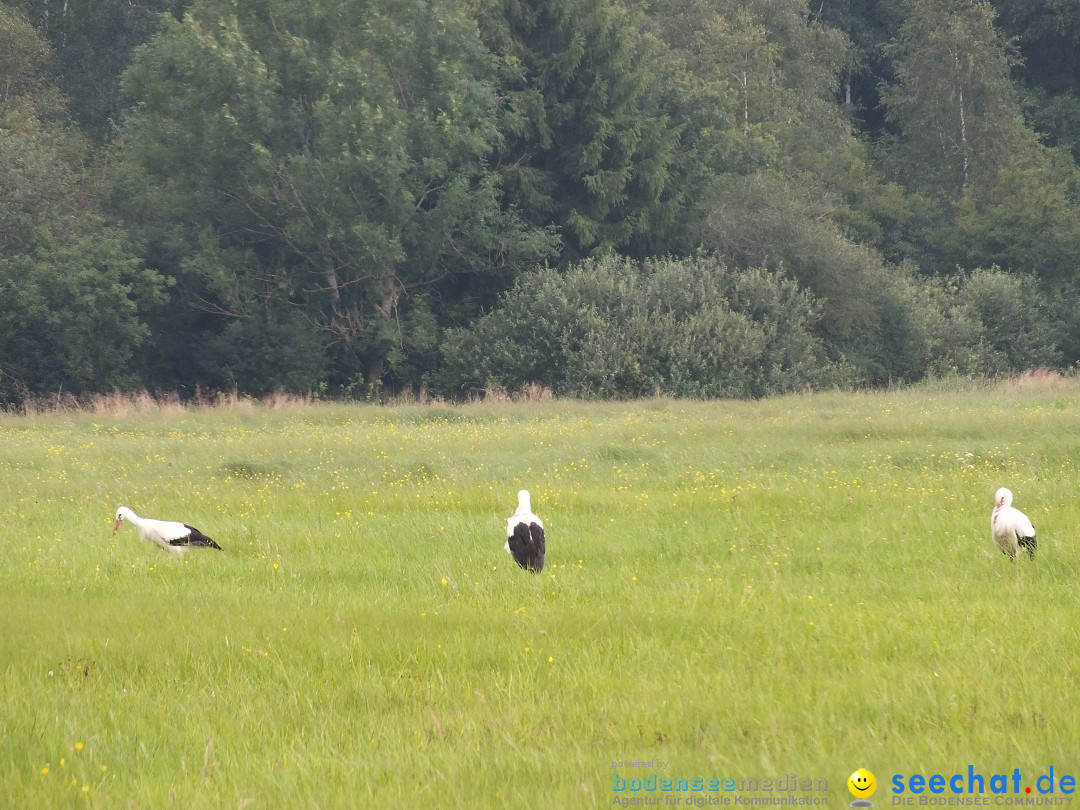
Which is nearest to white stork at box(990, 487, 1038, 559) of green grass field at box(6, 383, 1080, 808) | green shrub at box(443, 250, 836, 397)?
green grass field at box(6, 383, 1080, 808)

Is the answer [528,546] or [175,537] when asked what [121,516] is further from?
[528,546]

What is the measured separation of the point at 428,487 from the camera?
56.0ft

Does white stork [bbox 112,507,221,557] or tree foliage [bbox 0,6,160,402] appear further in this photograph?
tree foliage [bbox 0,6,160,402]

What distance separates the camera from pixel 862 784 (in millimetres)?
5410

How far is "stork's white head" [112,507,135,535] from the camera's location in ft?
42.5

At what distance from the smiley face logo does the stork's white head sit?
362 inches

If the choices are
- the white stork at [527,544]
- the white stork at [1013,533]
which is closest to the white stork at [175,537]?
the white stork at [527,544]

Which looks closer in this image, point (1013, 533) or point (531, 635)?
point (531, 635)

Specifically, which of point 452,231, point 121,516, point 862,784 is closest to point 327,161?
point 452,231

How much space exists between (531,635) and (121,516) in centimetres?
636

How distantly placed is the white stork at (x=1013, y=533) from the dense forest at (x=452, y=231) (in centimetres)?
2883

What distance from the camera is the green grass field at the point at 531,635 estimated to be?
19.7 feet

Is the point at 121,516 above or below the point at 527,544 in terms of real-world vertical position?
below

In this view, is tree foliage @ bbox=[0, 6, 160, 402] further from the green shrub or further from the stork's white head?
the stork's white head
